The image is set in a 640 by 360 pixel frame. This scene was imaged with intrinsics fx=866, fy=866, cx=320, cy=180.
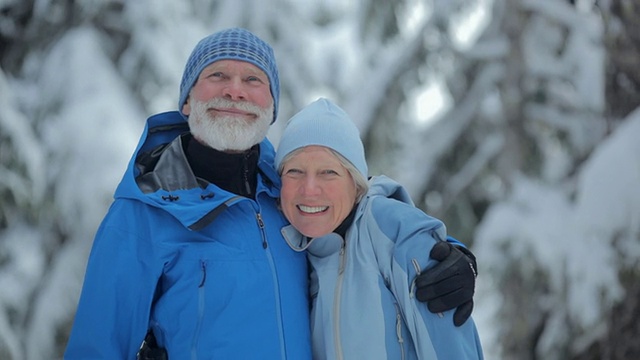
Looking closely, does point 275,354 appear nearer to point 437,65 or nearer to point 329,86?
point 437,65

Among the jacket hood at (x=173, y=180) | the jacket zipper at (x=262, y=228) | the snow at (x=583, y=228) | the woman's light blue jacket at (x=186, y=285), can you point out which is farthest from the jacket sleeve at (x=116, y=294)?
the snow at (x=583, y=228)

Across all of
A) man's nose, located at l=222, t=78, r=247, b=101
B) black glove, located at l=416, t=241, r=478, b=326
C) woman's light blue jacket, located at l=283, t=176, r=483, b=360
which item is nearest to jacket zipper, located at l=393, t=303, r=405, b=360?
woman's light blue jacket, located at l=283, t=176, r=483, b=360

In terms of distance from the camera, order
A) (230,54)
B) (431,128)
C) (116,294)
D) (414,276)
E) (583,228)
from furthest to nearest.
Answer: (431,128), (583,228), (230,54), (414,276), (116,294)

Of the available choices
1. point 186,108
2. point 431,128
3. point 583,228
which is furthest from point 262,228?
point 431,128

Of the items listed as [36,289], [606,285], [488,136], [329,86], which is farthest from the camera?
[329,86]

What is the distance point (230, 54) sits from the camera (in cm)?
276

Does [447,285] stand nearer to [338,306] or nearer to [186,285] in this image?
[338,306]

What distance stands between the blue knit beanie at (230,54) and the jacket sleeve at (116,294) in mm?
579

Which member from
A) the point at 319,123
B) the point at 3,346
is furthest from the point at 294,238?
the point at 3,346

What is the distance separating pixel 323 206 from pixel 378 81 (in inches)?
218

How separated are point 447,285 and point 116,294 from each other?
94 cm

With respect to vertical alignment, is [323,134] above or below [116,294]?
above

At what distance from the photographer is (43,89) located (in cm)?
715

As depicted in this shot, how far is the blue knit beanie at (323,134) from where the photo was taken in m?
2.71
